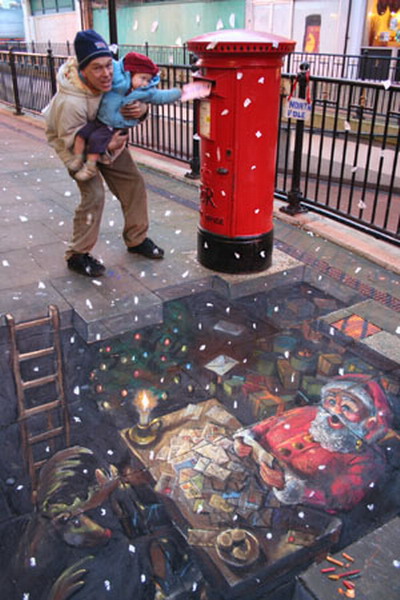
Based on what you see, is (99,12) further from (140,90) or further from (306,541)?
(306,541)

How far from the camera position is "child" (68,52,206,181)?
3887 mm

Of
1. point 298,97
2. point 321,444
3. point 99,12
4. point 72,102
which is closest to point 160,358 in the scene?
point 321,444

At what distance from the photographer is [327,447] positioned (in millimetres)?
2875

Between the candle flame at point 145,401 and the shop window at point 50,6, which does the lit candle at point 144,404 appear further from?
the shop window at point 50,6

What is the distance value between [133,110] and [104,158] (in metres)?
0.41

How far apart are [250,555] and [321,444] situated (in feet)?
2.72

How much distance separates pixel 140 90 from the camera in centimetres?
395

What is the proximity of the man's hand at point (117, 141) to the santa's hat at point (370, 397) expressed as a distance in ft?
7.50

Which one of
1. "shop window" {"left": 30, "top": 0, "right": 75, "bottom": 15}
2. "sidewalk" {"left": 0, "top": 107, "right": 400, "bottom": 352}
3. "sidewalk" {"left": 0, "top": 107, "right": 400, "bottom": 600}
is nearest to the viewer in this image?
"sidewalk" {"left": 0, "top": 107, "right": 400, "bottom": 600}

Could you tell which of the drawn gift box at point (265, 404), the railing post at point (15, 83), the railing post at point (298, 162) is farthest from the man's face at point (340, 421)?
the railing post at point (15, 83)

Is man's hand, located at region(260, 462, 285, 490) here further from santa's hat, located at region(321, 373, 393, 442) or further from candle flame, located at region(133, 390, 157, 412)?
candle flame, located at region(133, 390, 157, 412)

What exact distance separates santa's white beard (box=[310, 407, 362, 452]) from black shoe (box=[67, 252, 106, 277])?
7.47 feet

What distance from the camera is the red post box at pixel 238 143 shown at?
13.0 ft

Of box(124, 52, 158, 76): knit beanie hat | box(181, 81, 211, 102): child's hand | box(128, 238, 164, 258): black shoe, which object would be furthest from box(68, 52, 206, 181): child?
box(128, 238, 164, 258): black shoe
